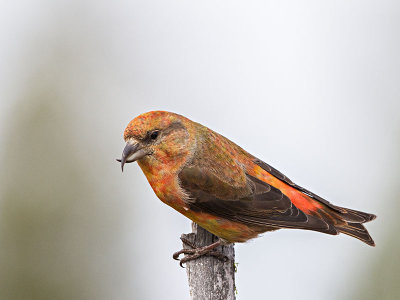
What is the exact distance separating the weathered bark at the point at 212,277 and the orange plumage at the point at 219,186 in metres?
0.24

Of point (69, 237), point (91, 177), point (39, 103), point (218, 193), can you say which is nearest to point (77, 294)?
point (69, 237)

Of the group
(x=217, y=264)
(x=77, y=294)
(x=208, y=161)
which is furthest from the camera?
(x=77, y=294)

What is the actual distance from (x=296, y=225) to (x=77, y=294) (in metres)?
3.08

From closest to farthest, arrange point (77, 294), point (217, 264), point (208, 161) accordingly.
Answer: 1. point (217, 264)
2. point (208, 161)
3. point (77, 294)

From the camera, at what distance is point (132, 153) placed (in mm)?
5762

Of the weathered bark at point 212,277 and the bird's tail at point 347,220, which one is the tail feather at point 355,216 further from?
the weathered bark at point 212,277

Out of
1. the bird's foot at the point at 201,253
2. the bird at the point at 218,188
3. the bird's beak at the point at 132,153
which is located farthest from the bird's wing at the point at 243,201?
the bird's beak at the point at 132,153

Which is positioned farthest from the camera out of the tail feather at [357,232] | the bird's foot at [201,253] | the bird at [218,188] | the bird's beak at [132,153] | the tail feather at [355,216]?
the tail feather at [355,216]

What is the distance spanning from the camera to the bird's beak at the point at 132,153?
5.69m

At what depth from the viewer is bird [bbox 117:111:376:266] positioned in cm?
593

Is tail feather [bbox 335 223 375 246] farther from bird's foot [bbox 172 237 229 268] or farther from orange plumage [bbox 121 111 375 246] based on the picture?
bird's foot [bbox 172 237 229 268]

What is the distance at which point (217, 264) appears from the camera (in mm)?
5750

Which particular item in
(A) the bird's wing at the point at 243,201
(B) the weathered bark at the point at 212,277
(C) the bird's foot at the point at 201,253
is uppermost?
(A) the bird's wing at the point at 243,201

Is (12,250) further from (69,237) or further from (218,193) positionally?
(218,193)
